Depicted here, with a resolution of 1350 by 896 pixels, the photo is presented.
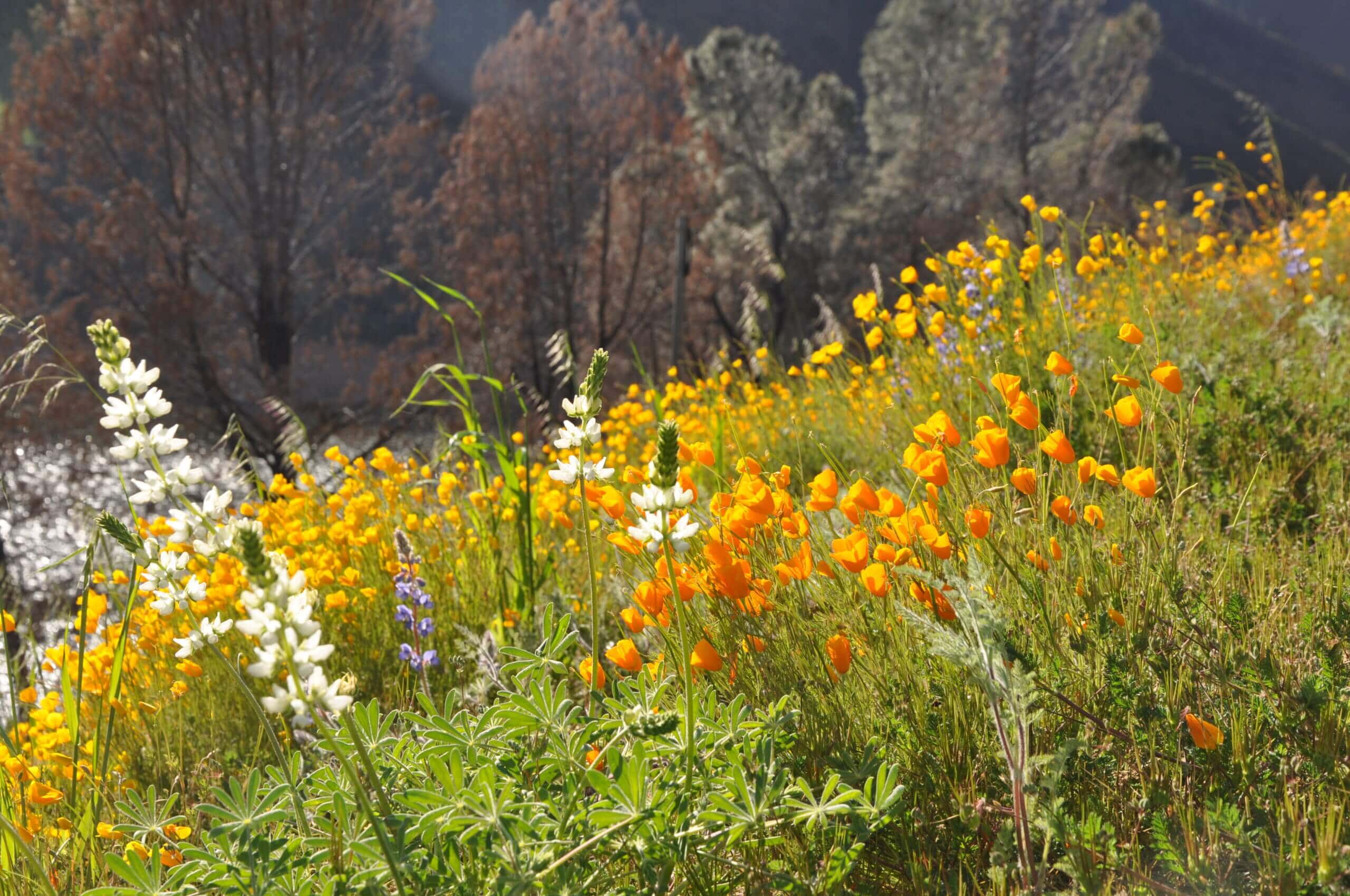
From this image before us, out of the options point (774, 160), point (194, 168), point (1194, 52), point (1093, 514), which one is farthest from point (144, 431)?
point (1194, 52)

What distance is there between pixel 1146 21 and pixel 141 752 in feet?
107

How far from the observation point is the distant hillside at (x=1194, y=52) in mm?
36781

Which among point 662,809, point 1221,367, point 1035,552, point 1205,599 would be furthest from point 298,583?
point 1221,367

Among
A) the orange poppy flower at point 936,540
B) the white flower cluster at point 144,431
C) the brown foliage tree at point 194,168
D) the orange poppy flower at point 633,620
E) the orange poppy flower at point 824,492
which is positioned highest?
the brown foliage tree at point 194,168

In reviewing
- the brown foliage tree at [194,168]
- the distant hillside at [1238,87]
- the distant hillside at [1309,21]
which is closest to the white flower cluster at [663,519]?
the brown foliage tree at [194,168]

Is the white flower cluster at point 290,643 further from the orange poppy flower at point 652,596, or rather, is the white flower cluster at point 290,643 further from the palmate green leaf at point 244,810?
the orange poppy flower at point 652,596

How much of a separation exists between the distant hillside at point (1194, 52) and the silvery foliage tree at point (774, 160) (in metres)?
5.92

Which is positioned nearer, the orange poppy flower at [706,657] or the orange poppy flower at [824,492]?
the orange poppy flower at [706,657]

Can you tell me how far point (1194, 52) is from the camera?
75.4m

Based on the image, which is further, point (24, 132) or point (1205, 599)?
point (24, 132)

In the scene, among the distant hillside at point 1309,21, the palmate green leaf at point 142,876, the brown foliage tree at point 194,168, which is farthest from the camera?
the distant hillside at point 1309,21

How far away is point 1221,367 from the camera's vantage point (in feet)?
10.9

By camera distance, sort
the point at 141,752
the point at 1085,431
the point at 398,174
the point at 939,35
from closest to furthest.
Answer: the point at 141,752 < the point at 1085,431 < the point at 398,174 < the point at 939,35

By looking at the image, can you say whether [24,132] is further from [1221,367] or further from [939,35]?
[939,35]
